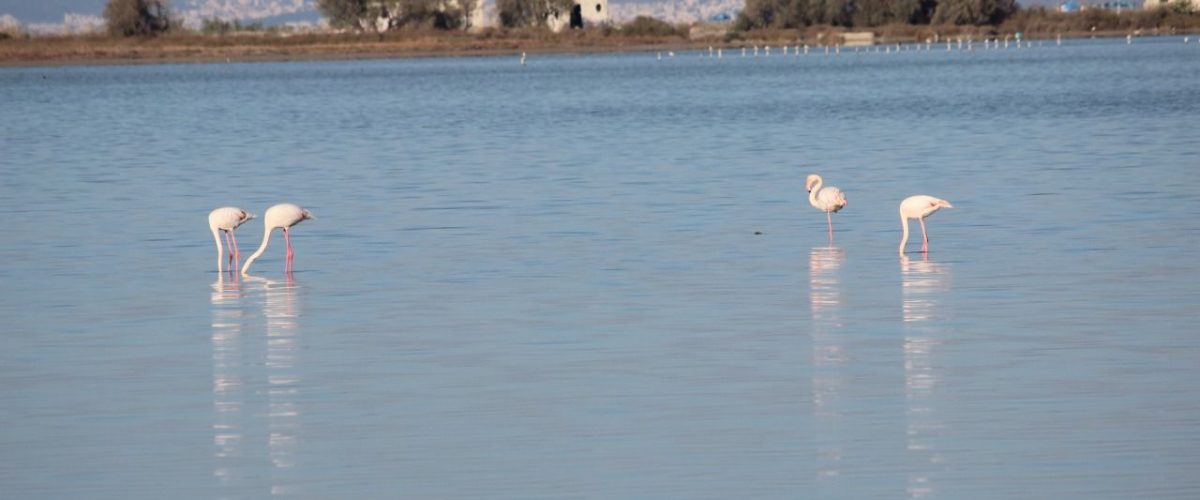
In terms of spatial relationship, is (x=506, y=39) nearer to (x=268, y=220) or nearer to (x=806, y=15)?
(x=806, y=15)

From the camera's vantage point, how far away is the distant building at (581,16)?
486 feet

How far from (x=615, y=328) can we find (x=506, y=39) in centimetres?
12256

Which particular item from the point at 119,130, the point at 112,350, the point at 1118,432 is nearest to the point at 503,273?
the point at 112,350

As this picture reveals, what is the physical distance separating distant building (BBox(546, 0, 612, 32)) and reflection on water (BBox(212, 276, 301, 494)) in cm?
12991

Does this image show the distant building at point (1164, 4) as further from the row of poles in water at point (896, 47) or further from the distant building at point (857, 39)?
the distant building at point (857, 39)

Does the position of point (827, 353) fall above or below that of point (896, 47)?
above

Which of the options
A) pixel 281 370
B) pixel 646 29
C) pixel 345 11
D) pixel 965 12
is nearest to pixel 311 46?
pixel 345 11

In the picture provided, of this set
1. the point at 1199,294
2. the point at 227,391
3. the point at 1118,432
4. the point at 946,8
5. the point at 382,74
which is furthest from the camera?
the point at 946,8

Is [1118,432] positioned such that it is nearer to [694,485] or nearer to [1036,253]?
[694,485]

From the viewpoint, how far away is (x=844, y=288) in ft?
47.0

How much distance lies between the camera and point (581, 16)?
157m

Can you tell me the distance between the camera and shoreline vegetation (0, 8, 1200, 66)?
410 feet

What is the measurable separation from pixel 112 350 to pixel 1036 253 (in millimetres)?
7422

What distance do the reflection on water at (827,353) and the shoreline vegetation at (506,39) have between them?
110315 mm
